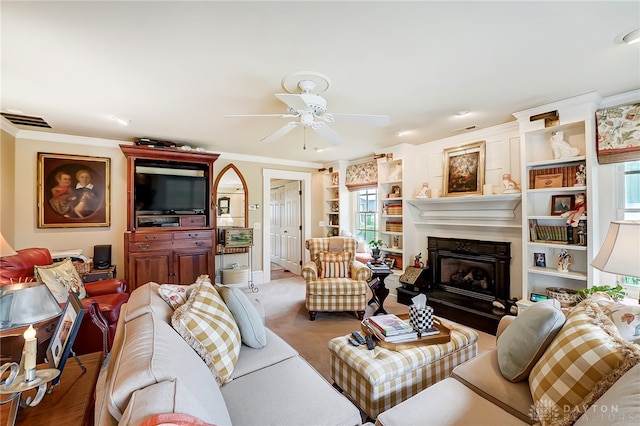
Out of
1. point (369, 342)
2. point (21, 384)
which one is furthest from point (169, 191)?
point (369, 342)

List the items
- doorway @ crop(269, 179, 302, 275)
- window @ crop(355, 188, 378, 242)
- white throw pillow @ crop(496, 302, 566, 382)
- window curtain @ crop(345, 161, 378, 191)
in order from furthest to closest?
1. doorway @ crop(269, 179, 302, 275)
2. window @ crop(355, 188, 378, 242)
3. window curtain @ crop(345, 161, 378, 191)
4. white throw pillow @ crop(496, 302, 566, 382)

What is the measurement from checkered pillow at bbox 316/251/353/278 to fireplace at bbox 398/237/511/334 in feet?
3.33

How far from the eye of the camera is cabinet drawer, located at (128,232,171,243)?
3654mm

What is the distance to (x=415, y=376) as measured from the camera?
1.72m

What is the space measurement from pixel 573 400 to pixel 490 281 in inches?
111

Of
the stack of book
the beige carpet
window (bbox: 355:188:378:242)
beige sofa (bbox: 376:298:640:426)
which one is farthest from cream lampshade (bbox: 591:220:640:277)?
window (bbox: 355:188:378:242)

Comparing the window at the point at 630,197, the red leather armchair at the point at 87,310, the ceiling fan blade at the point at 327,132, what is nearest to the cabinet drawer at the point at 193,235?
the red leather armchair at the point at 87,310

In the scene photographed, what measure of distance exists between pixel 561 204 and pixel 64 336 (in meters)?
4.07

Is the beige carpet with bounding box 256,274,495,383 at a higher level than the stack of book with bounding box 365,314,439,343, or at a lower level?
lower

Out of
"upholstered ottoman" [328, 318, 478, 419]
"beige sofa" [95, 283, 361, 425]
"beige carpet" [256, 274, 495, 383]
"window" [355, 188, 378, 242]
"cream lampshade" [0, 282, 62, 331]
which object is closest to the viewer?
"beige sofa" [95, 283, 361, 425]

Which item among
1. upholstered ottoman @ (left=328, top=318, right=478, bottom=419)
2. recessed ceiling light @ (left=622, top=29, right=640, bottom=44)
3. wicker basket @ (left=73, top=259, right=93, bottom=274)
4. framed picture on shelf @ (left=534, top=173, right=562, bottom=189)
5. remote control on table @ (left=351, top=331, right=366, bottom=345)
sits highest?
recessed ceiling light @ (left=622, top=29, right=640, bottom=44)

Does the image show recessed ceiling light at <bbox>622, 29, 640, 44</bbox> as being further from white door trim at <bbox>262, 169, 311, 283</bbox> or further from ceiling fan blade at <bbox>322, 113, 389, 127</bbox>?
white door trim at <bbox>262, 169, 311, 283</bbox>

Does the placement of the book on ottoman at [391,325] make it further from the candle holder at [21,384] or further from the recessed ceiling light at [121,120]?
the recessed ceiling light at [121,120]

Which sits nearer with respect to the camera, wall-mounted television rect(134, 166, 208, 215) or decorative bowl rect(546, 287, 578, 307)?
decorative bowl rect(546, 287, 578, 307)
